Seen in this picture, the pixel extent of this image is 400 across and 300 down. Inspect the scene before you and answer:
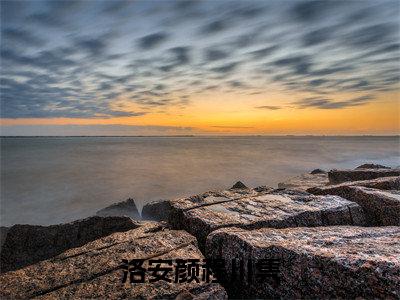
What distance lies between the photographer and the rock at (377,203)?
501 centimetres

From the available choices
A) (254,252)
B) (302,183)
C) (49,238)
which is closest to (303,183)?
(302,183)

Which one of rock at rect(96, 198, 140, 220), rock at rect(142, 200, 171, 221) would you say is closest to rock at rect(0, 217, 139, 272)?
rock at rect(142, 200, 171, 221)

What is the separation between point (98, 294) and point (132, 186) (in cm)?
2670

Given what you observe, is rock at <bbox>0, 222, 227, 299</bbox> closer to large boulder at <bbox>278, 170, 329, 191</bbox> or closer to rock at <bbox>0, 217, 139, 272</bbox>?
rock at <bbox>0, 217, 139, 272</bbox>

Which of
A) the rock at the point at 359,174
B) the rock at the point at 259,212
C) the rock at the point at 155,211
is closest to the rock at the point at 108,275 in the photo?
the rock at the point at 259,212

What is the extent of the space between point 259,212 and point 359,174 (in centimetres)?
540

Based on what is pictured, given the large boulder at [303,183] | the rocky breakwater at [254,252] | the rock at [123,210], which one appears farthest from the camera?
the rock at [123,210]

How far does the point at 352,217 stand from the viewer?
5062 millimetres

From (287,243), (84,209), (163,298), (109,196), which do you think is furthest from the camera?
(109,196)

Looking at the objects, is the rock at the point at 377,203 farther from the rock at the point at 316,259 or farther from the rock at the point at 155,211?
the rock at the point at 155,211

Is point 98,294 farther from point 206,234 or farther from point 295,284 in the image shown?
point 295,284

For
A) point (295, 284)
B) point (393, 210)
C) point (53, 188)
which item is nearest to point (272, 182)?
point (53, 188)

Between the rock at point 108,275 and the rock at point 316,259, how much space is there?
0.50 meters

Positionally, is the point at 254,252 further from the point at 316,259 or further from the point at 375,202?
the point at 375,202
